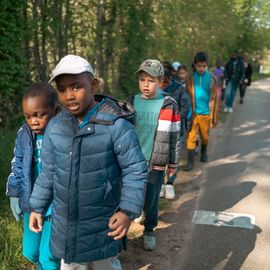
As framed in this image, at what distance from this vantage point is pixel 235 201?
5812 millimetres

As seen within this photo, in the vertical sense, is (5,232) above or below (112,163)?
below

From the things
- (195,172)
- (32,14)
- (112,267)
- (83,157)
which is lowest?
(195,172)

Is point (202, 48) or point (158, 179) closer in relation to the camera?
point (158, 179)

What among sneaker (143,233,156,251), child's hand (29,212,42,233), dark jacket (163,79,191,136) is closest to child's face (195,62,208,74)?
dark jacket (163,79,191,136)

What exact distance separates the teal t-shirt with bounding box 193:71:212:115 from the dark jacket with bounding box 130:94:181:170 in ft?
9.77

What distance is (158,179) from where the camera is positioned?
4.28 meters

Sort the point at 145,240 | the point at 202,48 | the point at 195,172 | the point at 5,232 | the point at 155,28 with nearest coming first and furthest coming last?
the point at 5,232
the point at 145,240
the point at 195,172
the point at 155,28
the point at 202,48

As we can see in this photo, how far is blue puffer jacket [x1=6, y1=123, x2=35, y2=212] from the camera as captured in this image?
311cm

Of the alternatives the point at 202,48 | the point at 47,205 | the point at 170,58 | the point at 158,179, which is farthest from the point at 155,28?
the point at 47,205

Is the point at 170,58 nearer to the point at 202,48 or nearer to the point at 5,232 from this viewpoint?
the point at 202,48

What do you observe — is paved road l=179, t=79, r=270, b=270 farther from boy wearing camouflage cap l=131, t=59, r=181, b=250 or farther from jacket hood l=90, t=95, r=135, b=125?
jacket hood l=90, t=95, r=135, b=125

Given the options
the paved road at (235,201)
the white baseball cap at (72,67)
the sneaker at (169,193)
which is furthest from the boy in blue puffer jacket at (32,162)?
the sneaker at (169,193)

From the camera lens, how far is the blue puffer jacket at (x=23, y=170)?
10.2 ft

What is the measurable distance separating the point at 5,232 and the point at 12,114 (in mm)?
3970
